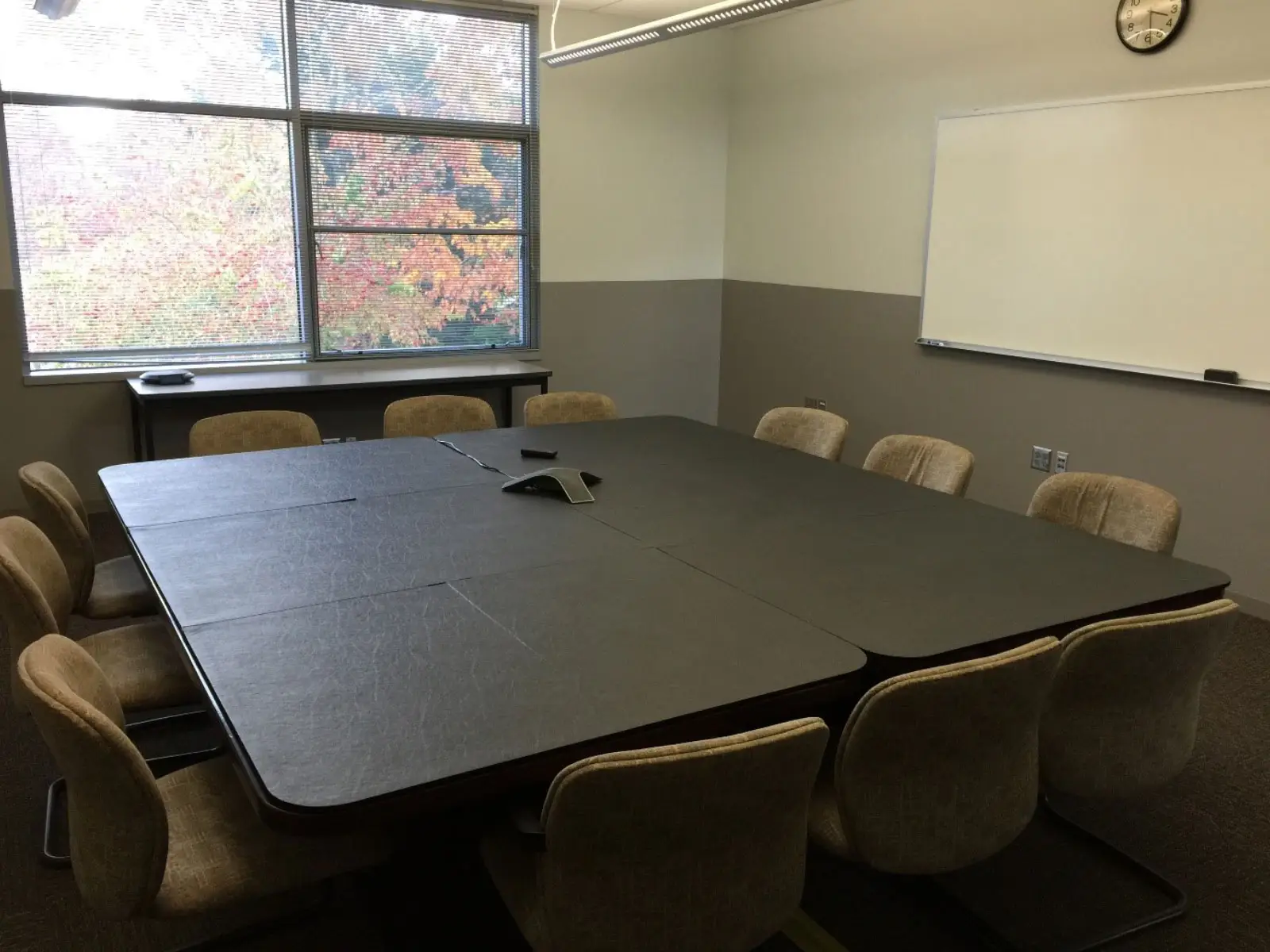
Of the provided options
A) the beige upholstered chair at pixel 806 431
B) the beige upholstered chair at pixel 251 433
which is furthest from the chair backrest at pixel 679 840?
the beige upholstered chair at pixel 251 433

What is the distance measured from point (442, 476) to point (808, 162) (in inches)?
152

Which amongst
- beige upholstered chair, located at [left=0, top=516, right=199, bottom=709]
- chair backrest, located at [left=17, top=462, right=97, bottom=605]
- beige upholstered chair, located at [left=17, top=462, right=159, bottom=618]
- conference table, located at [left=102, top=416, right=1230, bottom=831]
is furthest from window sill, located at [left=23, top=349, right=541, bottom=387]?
beige upholstered chair, located at [left=0, top=516, right=199, bottom=709]

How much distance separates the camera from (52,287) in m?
5.07

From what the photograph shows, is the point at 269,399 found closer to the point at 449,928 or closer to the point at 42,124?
the point at 42,124

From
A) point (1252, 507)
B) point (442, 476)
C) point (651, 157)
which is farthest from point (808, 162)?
point (442, 476)

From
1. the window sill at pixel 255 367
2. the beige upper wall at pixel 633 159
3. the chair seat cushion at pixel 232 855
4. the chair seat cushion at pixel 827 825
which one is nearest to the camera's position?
the chair seat cushion at pixel 232 855

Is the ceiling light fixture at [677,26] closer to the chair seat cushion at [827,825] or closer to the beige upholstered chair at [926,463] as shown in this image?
the beige upholstered chair at [926,463]

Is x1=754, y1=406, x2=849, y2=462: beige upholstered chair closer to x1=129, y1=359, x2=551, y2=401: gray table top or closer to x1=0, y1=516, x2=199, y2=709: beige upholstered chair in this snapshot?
x1=129, y1=359, x2=551, y2=401: gray table top

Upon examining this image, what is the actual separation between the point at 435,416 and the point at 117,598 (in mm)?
1653

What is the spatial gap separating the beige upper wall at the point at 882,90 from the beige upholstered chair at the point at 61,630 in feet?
13.9

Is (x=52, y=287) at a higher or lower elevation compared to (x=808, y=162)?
→ lower

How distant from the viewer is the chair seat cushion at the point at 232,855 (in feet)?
5.44

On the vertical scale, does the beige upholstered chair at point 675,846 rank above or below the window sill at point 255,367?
below

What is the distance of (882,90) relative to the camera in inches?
220
